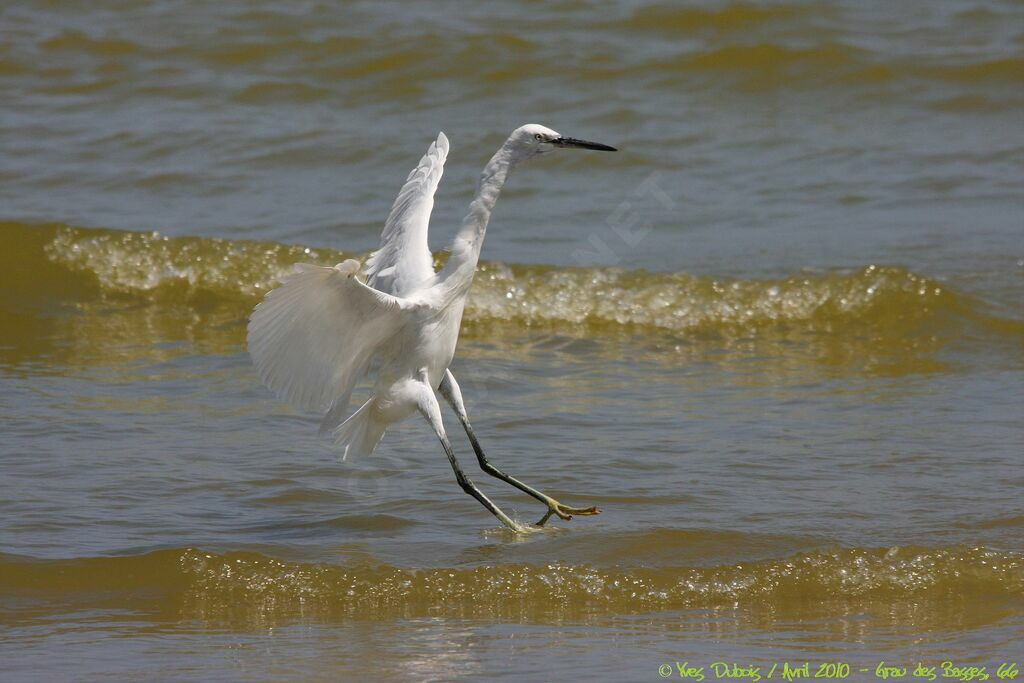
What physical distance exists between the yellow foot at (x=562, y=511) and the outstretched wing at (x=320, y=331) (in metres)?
0.99

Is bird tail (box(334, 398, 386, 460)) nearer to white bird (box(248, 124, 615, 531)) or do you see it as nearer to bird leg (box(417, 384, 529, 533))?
white bird (box(248, 124, 615, 531))

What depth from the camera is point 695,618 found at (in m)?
5.08

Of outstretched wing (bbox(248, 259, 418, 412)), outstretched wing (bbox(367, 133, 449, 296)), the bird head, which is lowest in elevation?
outstretched wing (bbox(248, 259, 418, 412))

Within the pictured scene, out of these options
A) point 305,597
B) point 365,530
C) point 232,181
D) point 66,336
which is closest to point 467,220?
point 365,530

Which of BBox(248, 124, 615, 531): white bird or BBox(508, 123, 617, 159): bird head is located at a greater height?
BBox(508, 123, 617, 159): bird head

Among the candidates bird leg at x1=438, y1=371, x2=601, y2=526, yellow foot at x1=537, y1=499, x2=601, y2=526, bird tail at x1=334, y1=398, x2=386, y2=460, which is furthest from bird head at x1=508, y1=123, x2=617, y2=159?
yellow foot at x1=537, y1=499, x2=601, y2=526

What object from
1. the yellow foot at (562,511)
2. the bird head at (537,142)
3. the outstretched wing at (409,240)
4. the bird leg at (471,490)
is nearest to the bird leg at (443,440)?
the bird leg at (471,490)

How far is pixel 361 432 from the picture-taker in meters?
6.23

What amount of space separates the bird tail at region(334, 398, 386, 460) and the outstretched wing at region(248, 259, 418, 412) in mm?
92

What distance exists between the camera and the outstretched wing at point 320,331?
535 cm

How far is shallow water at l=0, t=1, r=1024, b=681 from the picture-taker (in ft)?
17.0

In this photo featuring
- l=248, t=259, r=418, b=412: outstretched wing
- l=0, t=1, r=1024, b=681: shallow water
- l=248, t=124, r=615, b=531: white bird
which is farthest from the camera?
l=248, t=124, r=615, b=531: white bird

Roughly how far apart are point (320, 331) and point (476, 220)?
0.91 m

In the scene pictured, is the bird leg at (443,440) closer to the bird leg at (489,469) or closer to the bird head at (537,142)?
the bird leg at (489,469)
